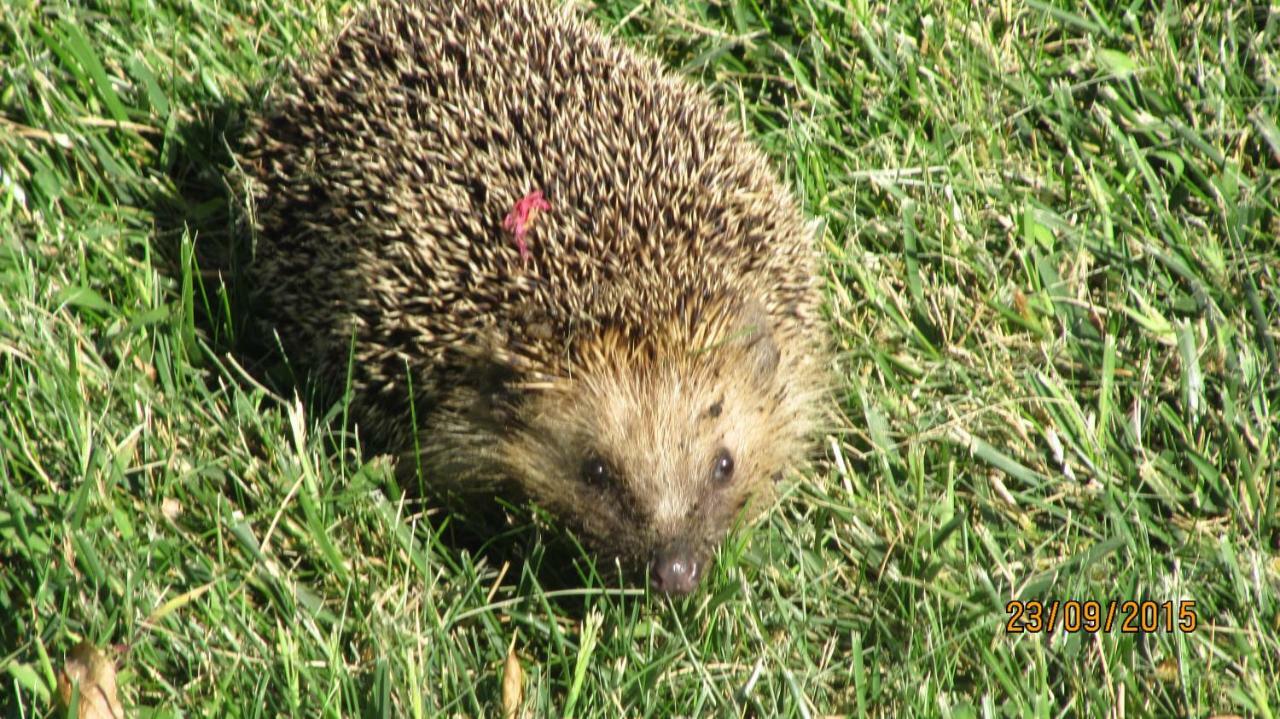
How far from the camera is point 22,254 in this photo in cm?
540

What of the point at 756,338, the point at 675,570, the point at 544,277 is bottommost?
the point at 675,570

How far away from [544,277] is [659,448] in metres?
0.74

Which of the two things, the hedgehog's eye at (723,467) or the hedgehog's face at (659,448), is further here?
the hedgehog's eye at (723,467)

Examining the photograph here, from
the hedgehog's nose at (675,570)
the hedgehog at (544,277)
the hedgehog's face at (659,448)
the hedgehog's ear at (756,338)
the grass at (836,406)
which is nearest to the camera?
the grass at (836,406)

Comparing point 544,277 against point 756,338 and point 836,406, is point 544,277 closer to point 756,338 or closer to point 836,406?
point 756,338

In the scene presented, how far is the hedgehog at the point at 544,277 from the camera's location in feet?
16.8

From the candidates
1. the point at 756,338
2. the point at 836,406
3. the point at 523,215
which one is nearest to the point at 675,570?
the point at 756,338

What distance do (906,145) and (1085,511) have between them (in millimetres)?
1917

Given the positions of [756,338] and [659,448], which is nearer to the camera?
[659,448]

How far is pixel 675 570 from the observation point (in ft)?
15.8

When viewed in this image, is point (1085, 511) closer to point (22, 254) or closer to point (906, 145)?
point (906, 145)
